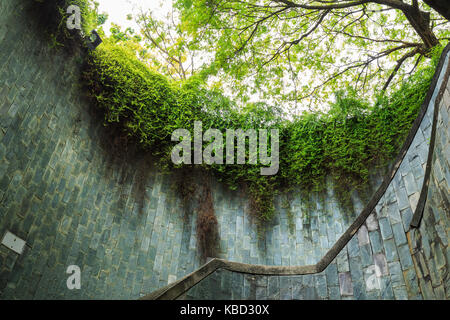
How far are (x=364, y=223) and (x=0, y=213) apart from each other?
471 centimetres

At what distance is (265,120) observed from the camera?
295 inches

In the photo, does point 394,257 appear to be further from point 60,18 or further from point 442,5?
point 60,18

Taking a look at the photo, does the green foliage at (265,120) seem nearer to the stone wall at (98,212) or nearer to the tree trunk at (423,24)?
the stone wall at (98,212)

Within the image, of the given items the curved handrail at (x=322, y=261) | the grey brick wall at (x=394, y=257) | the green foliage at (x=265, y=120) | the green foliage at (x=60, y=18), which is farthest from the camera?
the green foliage at (x=265, y=120)

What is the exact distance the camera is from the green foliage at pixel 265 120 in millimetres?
6102

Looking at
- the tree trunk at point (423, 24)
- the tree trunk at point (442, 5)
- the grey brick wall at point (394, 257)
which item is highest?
the tree trunk at point (423, 24)

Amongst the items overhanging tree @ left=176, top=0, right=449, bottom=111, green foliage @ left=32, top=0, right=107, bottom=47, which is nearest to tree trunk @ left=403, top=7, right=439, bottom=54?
overhanging tree @ left=176, top=0, right=449, bottom=111

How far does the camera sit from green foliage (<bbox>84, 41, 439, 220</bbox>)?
6102mm

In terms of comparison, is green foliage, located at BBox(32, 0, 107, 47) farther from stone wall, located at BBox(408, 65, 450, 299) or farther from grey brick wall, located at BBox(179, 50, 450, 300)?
stone wall, located at BBox(408, 65, 450, 299)

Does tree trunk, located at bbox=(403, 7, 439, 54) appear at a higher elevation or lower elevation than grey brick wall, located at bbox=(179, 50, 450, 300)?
higher

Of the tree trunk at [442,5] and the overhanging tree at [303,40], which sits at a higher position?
the overhanging tree at [303,40]

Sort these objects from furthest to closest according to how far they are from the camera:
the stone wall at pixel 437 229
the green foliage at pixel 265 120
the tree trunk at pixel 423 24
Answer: the tree trunk at pixel 423 24, the green foliage at pixel 265 120, the stone wall at pixel 437 229

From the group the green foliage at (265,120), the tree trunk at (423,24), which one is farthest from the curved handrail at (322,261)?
the tree trunk at (423,24)

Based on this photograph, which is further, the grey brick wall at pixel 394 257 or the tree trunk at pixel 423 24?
the tree trunk at pixel 423 24
